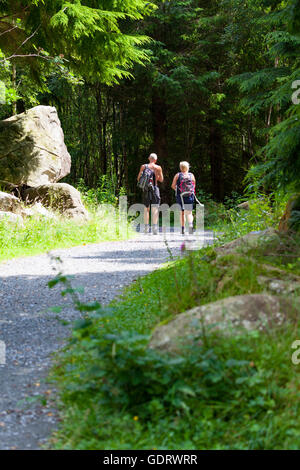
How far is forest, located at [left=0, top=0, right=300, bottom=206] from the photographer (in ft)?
35.4

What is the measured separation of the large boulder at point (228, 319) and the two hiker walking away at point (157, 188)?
8.95 metres

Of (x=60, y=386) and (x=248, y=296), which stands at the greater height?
(x=248, y=296)

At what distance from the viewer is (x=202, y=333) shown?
3004 mm

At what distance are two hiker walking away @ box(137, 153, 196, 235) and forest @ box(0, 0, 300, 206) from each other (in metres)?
2.43

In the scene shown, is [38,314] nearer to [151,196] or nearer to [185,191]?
[185,191]

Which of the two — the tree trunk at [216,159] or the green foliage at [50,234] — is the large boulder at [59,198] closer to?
the green foliage at [50,234]

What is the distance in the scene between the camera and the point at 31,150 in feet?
46.5

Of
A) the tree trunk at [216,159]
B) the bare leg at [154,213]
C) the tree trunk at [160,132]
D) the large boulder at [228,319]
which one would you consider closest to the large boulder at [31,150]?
the bare leg at [154,213]

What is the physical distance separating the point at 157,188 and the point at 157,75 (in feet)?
21.8

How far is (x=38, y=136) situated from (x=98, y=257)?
22.1ft

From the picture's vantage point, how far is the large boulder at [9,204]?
11531 millimetres

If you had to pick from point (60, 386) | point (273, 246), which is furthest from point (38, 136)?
point (60, 386)

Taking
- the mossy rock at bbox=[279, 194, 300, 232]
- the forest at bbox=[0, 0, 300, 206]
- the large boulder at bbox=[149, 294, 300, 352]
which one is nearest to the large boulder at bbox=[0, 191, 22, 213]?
the forest at bbox=[0, 0, 300, 206]
